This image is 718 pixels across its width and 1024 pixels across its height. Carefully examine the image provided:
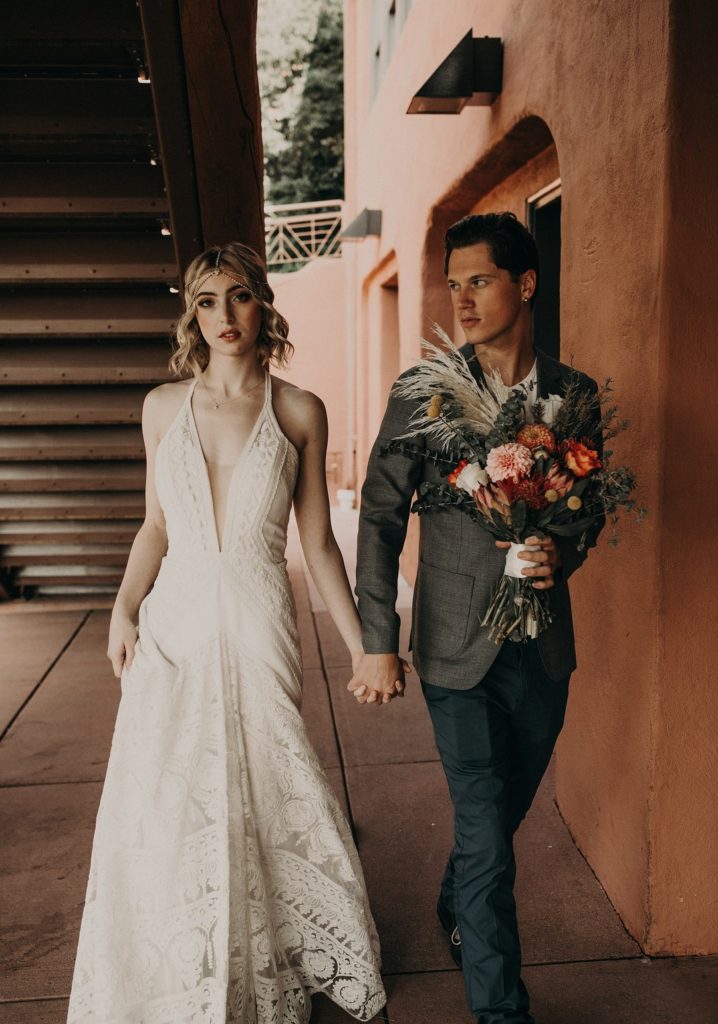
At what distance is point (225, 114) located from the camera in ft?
13.5

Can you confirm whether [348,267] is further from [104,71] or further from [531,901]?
[531,901]

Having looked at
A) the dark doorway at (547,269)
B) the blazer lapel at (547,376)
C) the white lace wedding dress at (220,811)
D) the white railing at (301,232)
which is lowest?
the white lace wedding dress at (220,811)

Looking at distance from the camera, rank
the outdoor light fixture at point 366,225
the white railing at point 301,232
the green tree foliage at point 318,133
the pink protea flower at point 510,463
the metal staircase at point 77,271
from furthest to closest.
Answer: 1. the green tree foliage at point 318,133
2. the white railing at point 301,232
3. the outdoor light fixture at point 366,225
4. the metal staircase at point 77,271
5. the pink protea flower at point 510,463

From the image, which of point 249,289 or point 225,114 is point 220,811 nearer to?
point 249,289

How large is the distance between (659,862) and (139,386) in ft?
15.3

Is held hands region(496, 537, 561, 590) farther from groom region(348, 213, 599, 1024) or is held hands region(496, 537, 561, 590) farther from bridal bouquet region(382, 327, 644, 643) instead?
groom region(348, 213, 599, 1024)

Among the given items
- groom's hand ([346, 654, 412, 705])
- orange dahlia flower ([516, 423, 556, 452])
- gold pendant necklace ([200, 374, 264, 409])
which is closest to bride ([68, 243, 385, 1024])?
gold pendant necklace ([200, 374, 264, 409])

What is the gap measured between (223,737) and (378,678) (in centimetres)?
45

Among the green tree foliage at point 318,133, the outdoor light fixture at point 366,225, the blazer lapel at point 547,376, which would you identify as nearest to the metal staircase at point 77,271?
the blazer lapel at point 547,376

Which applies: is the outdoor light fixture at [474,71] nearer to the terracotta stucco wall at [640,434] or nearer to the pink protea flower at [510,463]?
the terracotta stucco wall at [640,434]

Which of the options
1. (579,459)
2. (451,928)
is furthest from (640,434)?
(451,928)

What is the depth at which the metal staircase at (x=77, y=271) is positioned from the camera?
14.8ft

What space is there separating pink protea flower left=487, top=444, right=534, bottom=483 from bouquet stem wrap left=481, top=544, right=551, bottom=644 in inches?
9.1

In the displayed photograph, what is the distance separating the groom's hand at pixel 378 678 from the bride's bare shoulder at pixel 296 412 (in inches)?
27.8
